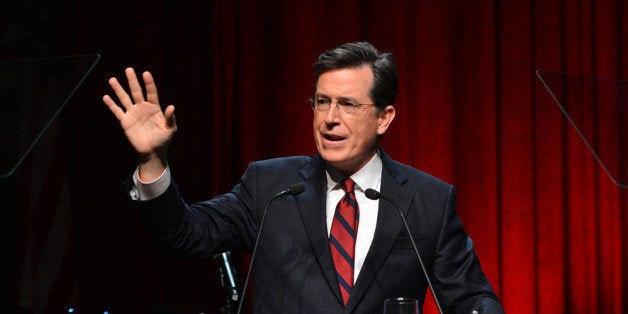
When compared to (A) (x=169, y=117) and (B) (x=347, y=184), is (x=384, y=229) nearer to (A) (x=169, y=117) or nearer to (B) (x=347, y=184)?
(B) (x=347, y=184)

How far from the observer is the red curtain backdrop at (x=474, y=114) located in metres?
4.06

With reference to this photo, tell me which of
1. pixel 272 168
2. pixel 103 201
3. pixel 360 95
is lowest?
pixel 103 201

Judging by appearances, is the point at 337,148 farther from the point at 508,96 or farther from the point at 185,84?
the point at 508,96

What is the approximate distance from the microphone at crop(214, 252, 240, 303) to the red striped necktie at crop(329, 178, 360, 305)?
1.00 feet

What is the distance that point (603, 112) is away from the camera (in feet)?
10.5

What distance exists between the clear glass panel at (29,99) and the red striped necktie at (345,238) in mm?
897

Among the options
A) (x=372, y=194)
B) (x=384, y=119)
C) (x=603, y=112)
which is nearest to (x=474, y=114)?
(x=603, y=112)

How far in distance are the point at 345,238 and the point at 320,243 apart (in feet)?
0.23

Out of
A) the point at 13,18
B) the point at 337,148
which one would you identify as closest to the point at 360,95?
the point at 337,148

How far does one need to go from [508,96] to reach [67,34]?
2.34 meters

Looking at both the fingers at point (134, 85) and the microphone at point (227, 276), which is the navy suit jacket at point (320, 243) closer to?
the microphone at point (227, 276)

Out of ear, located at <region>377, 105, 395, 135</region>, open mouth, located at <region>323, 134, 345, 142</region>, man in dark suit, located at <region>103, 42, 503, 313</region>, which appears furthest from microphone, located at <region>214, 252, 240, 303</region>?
ear, located at <region>377, 105, 395, 135</region>

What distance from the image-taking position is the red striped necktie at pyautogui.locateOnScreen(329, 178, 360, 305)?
2061 millimetres

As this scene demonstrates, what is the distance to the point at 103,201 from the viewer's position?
388 cm
